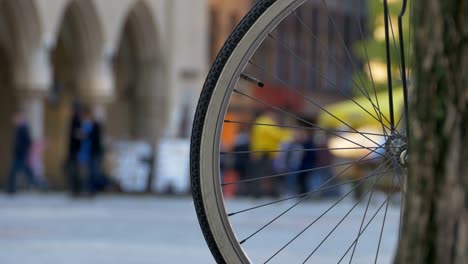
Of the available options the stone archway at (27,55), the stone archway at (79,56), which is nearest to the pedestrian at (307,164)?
the stone archway at (27,55)

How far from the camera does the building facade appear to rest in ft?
129

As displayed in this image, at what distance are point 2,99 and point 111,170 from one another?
42.3 ft

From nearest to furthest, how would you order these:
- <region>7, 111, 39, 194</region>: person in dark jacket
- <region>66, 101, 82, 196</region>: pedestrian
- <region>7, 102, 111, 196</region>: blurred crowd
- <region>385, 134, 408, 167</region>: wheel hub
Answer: <region>385, 134, 408, 167</region>: wheel hub → <region>7, 102, 111, 196</region>: blurred crowd → <region>66, 101, 82, 196</region>: pedestrian → <region>7, 111, 39, 194</region>: person in dark jacket

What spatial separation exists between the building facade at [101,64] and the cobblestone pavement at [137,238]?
19.2 metres

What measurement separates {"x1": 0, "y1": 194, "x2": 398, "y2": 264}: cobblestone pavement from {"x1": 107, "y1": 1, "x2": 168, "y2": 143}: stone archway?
24597 millimetres

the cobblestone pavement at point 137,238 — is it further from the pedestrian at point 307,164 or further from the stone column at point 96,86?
the stone column at point 96,86

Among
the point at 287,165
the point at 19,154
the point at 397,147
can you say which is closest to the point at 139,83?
the point at 287,165

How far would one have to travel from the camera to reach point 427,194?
130 inches

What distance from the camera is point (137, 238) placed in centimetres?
1286

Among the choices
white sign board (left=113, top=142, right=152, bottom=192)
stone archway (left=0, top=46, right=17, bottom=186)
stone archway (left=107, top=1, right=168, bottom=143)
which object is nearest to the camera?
white sign board (left=113, top=142, right=152, bottom=192)

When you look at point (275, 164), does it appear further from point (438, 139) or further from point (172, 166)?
point (438, 139)

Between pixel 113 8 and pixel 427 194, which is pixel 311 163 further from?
pixel 427 194

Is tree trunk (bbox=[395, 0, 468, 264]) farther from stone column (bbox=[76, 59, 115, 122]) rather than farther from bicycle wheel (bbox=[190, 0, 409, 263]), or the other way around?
stone column (bbox=[76, 59, 115, 122])

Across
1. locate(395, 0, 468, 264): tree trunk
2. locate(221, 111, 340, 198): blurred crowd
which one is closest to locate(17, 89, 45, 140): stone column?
locate(221, 111, 340, 198): blurred crowd
